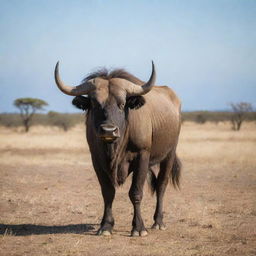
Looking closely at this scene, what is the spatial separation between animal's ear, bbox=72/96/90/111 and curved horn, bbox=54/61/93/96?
0.31ft

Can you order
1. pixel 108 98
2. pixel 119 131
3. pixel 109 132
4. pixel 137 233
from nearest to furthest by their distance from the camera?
pixel 109 132, pixel 119 131, pixel 108 98, pixel 137 233

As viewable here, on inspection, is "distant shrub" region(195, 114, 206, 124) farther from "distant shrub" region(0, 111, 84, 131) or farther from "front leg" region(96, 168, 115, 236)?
"front leg" region(96, 168, 115, 236)

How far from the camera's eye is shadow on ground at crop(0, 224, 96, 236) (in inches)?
297

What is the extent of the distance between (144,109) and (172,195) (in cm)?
408

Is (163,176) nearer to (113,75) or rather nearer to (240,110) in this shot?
(113,75)

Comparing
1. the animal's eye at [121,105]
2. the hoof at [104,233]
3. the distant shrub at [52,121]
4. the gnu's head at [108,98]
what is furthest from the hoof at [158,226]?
the distant shrub at [52,121]

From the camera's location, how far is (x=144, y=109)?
26.3 feet

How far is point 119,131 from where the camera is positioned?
6836 mm

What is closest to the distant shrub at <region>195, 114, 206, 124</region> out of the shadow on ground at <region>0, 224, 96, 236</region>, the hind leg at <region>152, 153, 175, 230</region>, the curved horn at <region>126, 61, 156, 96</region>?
the hind leg at <region>152, 153, 175, 230</region>

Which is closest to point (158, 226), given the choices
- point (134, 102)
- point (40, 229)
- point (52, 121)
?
point (40, 229)

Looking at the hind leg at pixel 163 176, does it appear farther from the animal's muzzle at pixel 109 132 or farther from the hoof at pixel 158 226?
the animal's muzzle at pixel 109 132

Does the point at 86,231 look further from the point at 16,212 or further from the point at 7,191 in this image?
the point at 7,191

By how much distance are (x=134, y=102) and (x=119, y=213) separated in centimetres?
293

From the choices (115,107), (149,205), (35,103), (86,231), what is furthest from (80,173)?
(35,103)
